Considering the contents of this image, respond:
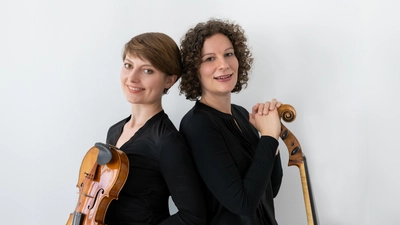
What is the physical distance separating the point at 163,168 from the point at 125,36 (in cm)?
74

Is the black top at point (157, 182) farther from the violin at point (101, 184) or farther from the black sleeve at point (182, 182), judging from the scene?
the violin at point (101, 184)

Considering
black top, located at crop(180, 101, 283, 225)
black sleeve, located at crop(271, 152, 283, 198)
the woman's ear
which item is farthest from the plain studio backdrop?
black top, located at crop(180, 101, 283, 225)

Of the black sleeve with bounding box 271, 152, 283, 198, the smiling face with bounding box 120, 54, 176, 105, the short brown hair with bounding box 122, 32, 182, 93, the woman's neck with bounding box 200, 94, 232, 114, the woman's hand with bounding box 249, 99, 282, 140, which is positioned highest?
the short brown hair with bounding box 122, 32, 182, 93

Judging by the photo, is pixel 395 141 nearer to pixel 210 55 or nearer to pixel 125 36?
pixel 210 55

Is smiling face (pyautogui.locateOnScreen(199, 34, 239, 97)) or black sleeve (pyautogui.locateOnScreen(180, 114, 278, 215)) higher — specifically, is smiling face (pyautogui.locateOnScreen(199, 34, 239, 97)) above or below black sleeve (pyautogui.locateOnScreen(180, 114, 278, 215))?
above

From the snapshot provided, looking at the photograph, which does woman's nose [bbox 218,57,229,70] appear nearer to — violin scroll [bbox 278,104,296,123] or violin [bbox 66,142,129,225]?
violin scroll [bbox 278,104,296,123]

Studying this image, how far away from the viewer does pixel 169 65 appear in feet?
4.57

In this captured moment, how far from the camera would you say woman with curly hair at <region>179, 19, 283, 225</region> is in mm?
1257

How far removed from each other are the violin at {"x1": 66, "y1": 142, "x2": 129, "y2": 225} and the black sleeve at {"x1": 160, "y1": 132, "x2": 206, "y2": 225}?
14cm

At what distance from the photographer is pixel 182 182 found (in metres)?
1.27

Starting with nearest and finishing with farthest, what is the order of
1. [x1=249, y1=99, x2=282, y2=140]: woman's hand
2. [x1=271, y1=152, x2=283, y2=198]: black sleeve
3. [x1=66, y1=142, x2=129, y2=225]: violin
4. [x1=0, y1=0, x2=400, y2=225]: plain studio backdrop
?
[x1=66, y1=142, x2=129, y2=225]: violin → [x1=249, y1=99, x2=282, y2=140]: woman's hand → [x1=271, y1=152, x2=283, y2=198]: black sleeve → [x1=0, y1=0, x2=400, y2=225]: plain studio backdrop

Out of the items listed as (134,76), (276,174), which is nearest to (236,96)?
(276,174)

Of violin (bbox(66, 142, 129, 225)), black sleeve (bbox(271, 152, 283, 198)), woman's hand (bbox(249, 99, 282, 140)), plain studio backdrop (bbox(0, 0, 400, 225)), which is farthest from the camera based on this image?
plain studio backdrop (bbox(0, 0, 400, 225))

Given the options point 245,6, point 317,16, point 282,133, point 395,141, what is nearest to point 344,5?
point 317,16
